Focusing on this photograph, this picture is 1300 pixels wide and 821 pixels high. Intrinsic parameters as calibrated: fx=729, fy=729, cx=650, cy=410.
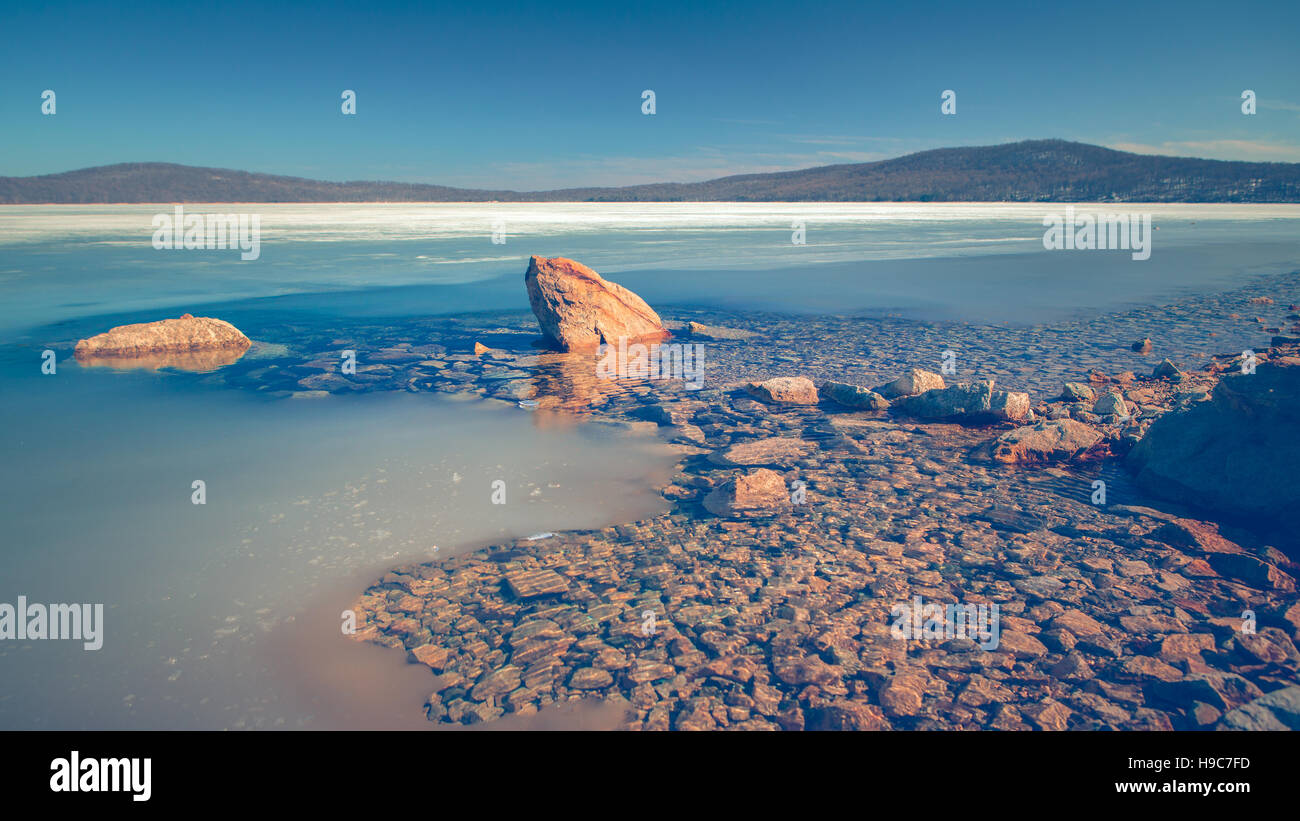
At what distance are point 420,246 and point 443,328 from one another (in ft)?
62.9

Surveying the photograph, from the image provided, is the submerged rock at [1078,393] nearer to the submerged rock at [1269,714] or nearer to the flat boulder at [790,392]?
the flat boulder at [790,392]

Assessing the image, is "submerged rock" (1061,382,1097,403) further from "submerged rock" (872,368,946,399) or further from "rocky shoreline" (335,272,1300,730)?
"rocky shoreline" (335,272,1300,730)

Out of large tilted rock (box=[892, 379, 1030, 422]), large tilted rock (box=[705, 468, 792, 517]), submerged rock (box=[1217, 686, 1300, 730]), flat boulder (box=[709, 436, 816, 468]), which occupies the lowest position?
submerged rock (box=[1217, 686, 1300, 730])

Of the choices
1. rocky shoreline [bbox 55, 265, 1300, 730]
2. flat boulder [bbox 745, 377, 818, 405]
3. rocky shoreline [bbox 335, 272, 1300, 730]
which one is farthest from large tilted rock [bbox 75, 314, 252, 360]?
rocky shoreline [bbox 335, 272, 1300, 730]

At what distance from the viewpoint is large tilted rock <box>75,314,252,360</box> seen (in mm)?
10562

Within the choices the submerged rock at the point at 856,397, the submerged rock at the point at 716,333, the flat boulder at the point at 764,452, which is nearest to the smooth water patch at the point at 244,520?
the flat boulder at the point at 764,452

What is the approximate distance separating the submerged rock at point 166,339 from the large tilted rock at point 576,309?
4.58 m

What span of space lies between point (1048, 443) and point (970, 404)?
1.03 meters

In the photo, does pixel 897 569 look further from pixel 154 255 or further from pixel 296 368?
pixel 154 255

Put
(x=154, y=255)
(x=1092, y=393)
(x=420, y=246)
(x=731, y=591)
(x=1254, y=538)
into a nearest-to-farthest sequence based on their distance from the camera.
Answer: (x=731, y=591) → (x=1254, y=538) → (x=1092, y=393) → (x=154, y=255) → (x=420, y=246)

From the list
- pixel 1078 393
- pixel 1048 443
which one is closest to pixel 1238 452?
pixel 1048 443

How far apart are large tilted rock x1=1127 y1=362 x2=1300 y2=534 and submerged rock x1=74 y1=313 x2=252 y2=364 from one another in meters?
11.4

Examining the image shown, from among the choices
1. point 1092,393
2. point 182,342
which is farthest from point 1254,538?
point 182,342

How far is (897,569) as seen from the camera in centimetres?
429
